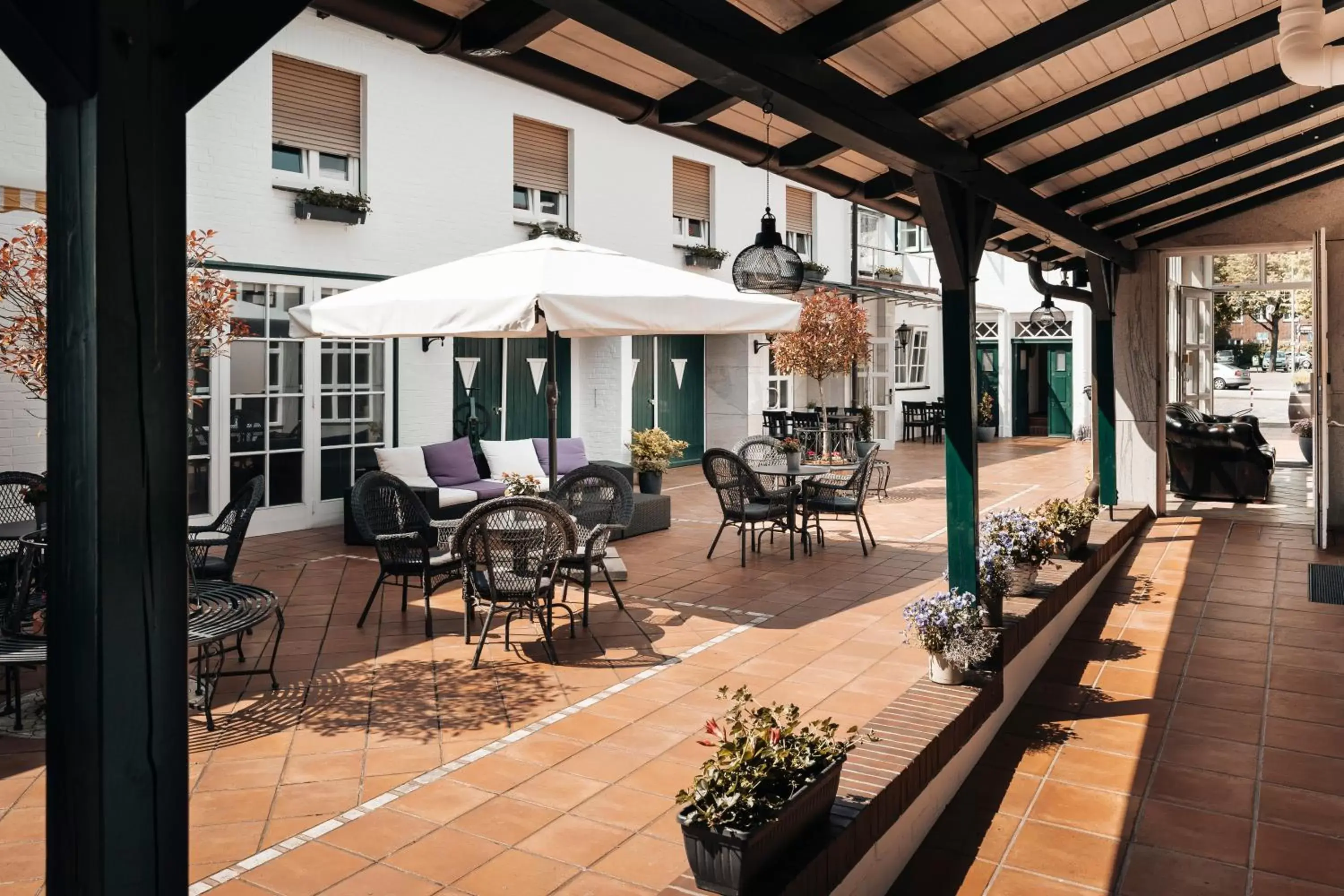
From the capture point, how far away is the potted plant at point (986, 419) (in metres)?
20.0

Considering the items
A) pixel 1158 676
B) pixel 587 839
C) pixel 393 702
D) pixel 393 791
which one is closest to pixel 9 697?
pixel 393 702

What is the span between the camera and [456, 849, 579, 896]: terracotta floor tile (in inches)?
113

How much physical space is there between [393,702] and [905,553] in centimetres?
468

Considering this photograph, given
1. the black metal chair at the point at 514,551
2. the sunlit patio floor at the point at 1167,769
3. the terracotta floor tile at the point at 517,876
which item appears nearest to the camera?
the terracotta floor tile at the point at 517,876

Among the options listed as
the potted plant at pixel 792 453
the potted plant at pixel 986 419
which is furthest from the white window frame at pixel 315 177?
the potted plant at pixel 986 419

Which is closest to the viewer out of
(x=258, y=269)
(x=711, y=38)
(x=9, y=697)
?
(x=711, y=38)

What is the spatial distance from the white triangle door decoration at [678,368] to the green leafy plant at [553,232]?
3268 millimetres

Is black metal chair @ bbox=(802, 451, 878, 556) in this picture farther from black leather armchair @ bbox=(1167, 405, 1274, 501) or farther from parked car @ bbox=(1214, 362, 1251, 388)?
parked car @ bbox=(1214, 362, 1251, 388)

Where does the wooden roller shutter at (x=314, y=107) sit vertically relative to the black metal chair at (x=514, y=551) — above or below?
above

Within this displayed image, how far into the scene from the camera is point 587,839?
126 inches

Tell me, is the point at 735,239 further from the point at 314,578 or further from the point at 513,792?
the point at 513,792

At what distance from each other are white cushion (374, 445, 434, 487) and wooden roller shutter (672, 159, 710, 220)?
20.9 feet

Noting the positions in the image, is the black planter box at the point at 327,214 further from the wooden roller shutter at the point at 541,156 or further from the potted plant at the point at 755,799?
the potted plant at the point at 755,799

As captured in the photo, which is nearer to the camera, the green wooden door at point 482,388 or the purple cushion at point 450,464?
the purple cushion at point 450,464
